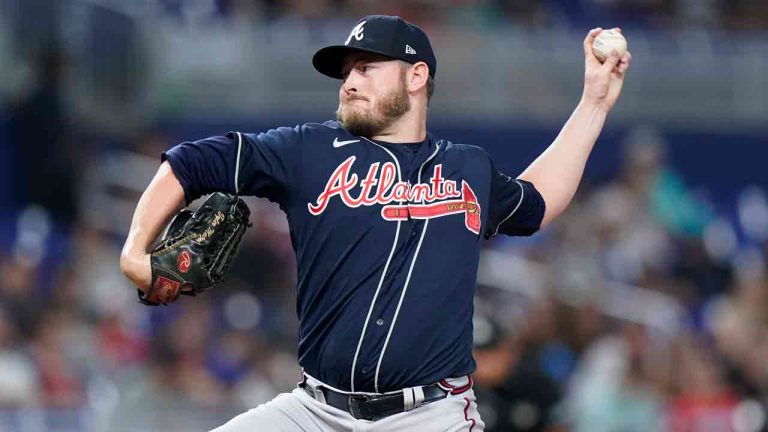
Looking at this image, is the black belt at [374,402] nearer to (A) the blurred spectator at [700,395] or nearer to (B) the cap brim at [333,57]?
(B) the cap brim at [333,57]

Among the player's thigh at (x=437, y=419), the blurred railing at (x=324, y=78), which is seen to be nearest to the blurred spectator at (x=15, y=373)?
the blurred railing at (x=324, y=78)

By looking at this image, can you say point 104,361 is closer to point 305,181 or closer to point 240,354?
point 240,354

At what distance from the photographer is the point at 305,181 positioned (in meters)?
4.24

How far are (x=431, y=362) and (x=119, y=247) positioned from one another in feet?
19.7

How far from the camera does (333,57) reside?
450cm

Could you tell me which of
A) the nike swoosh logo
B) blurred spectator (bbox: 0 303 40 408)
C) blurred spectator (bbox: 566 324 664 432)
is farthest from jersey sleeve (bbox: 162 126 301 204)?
blurred spectator (bbox: 0 303 40 408)

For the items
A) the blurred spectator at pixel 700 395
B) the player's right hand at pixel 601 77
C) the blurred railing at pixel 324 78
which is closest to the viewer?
the player's right hand at pixel 601 77

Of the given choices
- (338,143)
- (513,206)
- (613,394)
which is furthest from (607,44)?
→ (613,394)

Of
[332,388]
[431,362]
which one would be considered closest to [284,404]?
[332,388]

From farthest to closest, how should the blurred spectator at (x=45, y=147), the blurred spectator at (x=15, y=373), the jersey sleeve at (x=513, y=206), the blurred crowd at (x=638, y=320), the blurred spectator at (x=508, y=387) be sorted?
the blurred spectator at (x=45, y=147) → the blurred spectator at (x=15, y=373) → the blurred crowd at (x=638, y=320) → the blurred spectator at (x=508, y=387) → the jersey sleeve at (x=513, y=206)

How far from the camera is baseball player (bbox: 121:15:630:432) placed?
13.6 feet

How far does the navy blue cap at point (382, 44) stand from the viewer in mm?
4371

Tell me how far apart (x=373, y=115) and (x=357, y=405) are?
3.02 feet

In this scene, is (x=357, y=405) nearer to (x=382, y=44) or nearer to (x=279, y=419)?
(x=279, y=419)
